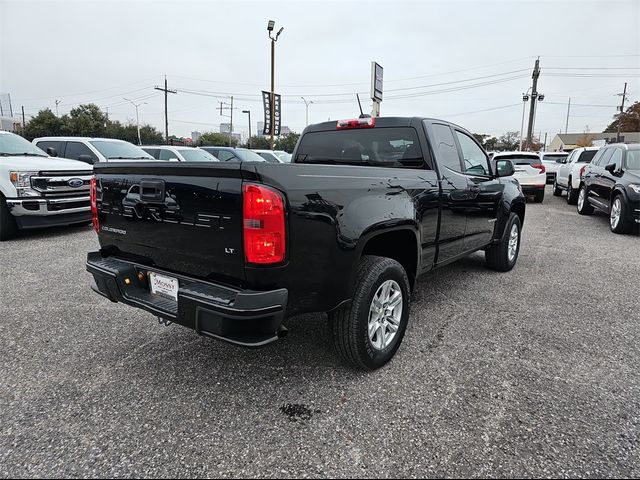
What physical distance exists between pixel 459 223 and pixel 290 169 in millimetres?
2332

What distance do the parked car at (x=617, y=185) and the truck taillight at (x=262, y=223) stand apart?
809 centimetres

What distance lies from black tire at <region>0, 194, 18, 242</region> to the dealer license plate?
5709mm

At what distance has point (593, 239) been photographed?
305 inches

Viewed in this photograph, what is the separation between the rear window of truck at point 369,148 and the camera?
3.71m

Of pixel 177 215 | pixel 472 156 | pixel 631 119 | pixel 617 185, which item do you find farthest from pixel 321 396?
pixel 631 119

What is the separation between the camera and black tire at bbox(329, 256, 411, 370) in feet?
8.73

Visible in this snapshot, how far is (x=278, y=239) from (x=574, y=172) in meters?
13.5

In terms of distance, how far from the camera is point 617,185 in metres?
8.25

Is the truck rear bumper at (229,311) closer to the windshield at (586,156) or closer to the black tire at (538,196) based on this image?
the black tire at (538,196)

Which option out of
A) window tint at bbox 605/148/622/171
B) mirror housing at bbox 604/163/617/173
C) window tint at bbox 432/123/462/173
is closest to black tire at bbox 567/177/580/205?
window tint at bbox 605/148/622/171

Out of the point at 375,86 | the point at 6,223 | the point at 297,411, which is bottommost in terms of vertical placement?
the point at 297,411

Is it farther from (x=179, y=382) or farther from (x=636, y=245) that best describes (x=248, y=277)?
(x=636, y=245)

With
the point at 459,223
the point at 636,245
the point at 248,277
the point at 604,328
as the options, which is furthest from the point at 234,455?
the point at 636,245

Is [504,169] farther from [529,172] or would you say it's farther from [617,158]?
[529,172]
